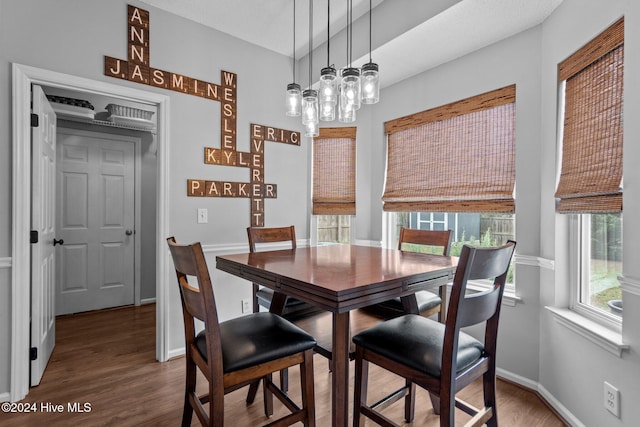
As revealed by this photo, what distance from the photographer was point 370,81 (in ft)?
5.79

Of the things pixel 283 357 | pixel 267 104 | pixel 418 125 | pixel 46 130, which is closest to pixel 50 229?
pixel 46 130

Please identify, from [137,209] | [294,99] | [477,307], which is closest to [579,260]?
[477,307]

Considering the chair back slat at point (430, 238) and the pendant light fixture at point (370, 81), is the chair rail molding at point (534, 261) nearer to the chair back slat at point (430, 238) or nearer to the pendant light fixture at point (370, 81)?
the chair back slat at point (430, 238)

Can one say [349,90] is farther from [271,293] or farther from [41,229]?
[41,229]

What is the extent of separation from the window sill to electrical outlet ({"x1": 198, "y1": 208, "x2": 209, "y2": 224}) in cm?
253

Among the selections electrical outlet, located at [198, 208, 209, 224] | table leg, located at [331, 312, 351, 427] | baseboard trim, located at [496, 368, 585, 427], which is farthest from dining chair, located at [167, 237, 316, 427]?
baseboard trim, located at [496, 368, 585, 427]

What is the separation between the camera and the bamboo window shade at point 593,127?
1.54 metres

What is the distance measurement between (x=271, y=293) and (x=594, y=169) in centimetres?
195

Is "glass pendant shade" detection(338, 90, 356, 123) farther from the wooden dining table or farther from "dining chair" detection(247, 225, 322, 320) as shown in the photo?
"dining chair" detection(247, 225, 322, 320)

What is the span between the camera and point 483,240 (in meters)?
2.57

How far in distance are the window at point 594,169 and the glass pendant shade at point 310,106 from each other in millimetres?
1472

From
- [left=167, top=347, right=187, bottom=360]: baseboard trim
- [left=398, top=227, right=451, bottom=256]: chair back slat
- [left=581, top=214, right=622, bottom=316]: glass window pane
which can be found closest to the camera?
[left=581, top=214, right=622, bottom=316]: glass window pane

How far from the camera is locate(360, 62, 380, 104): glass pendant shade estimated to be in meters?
1.74

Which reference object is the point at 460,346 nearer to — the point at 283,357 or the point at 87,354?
the point at 283,357
